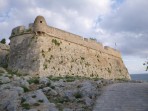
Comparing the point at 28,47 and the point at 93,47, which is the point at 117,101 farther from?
the point at 93,47

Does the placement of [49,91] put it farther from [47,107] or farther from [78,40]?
[78,40]

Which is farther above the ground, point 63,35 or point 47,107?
point 63,35

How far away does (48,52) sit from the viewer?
108 ft

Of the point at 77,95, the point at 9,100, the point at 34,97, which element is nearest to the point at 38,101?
the point at 34,97

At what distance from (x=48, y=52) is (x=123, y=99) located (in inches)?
676

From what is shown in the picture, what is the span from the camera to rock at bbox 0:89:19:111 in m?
15.3

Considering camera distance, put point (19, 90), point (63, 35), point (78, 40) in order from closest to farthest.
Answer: point (19, 90) < point (63, 35) < point (78, 40)

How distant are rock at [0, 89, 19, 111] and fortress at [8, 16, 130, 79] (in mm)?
13081

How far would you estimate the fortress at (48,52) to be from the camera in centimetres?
3169

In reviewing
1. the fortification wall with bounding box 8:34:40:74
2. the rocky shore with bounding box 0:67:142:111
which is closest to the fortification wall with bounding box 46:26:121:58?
the fortification wall with bounding box 8:34:40:74

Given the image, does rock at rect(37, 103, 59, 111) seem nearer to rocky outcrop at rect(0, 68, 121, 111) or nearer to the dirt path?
rocky outcrop at rect(0, 68, 121, 111)

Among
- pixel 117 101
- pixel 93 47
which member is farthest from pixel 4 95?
pixel 93 47

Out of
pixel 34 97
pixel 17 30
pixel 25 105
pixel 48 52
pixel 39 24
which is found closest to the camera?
pixel 25 105

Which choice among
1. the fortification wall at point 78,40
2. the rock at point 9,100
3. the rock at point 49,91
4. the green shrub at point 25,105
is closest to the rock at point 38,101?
the green shrub at point 25,105
